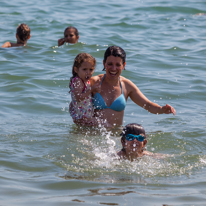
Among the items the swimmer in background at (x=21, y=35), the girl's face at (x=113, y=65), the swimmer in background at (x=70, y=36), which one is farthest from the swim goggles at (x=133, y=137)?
the swimmer in background at (x=70, y=36)

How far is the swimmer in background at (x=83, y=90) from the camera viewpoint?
6137 mm

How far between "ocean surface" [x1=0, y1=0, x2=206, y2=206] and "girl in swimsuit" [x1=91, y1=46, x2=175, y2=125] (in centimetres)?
28

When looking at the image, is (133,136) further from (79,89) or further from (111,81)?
(111,81)

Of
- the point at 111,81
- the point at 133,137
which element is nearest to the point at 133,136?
the point at 133,137

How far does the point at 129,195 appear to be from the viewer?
14.9ft

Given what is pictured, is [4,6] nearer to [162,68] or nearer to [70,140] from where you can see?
[162,68]

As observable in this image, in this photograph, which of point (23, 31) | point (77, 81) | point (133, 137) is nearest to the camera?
point (133, 137)

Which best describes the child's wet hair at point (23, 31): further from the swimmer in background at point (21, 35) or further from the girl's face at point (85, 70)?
the girl's face at point (85, 70)

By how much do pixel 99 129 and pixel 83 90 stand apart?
0.71m

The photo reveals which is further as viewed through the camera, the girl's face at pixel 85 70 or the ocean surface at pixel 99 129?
the girl's face at pixel 85 70

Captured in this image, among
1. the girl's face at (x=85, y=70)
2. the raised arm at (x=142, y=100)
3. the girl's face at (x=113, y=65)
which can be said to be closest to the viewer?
the girl's face at (x=85, y=70)

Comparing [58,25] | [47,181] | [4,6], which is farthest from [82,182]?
[4,6]

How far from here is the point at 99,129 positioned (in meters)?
6.51

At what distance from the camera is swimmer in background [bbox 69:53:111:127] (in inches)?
242
